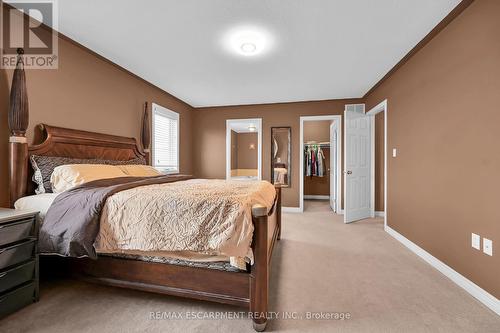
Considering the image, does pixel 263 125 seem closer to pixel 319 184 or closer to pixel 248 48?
pixel 248 48

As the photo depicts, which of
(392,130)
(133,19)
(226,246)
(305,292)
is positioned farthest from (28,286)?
(392,130)

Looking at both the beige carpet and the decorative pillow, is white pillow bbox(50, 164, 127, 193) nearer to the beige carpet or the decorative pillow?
the decorative pillow

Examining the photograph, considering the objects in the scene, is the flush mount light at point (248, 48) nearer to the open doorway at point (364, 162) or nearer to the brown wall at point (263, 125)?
the open doorway at point (364, 162)

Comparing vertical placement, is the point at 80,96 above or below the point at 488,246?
above

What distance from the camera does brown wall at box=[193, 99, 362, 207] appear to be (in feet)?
16.0

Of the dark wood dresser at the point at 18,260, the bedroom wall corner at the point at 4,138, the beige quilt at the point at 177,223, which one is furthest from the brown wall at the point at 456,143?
the bedroom wall corner at the point at 4,138

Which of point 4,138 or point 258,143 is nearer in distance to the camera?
point 4,138

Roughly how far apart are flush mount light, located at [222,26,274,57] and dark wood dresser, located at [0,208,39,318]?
2.39 m

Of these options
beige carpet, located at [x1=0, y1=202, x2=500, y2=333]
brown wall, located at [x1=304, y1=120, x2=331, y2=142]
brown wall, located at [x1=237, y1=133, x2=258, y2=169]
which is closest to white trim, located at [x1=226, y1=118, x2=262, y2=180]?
brown wall, located at [x1=304, y1=120, x2=331, y2=142]

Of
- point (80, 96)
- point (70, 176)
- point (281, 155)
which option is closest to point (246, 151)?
point (281, 155)

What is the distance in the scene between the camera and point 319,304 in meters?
1.70

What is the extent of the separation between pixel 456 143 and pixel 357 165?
221 cm

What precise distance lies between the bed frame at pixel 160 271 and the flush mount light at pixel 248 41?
1864 mm

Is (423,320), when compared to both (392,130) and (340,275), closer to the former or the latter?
(340,275)
